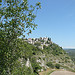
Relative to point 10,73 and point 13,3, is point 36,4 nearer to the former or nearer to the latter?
point 13,3

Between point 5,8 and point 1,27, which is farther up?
point 5,8

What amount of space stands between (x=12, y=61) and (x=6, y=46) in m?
0.98

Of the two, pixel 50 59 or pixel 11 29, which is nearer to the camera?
pixel 11 29

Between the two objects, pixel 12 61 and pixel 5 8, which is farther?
pixel 12 61

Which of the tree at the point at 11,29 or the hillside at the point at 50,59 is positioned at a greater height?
the tree at the point at 11,29

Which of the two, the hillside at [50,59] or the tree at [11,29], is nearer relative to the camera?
the tree at [11,29]

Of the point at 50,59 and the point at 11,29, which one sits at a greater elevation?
the point at 11,29

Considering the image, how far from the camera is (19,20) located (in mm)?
5359

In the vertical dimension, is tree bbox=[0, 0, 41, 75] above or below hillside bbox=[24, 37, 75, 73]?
above

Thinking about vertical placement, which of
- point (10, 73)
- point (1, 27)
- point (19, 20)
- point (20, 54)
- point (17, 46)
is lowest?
point (10, 73)

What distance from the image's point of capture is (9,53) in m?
5.27

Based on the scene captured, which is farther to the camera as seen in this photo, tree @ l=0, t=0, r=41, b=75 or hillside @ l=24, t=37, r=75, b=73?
hillside @ l=24, t=37, r=75, b=73

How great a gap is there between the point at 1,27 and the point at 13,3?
154 centimetres

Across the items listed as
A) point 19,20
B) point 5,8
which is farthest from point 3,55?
point 5,8
